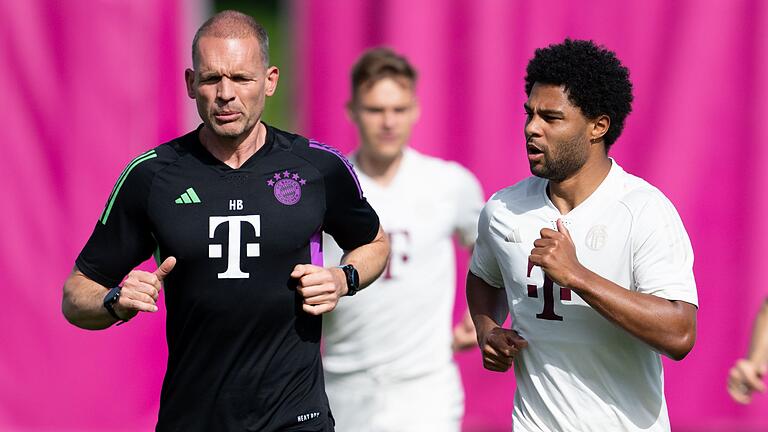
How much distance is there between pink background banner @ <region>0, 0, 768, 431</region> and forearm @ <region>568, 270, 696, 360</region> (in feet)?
14.3

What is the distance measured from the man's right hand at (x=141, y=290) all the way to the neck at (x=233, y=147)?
0.47 meters

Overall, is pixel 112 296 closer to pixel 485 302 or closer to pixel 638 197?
pixel 485 302

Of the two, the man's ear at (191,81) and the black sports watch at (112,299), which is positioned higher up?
the man's ear at (191,81)

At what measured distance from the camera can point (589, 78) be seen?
454 cm

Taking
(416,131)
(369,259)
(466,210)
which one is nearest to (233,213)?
(369,259)

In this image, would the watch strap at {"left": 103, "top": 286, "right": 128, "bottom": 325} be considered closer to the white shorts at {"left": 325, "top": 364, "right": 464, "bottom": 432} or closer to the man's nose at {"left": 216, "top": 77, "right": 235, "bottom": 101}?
the man's nose at {"left": 216, "top": 77, "right": 235, "bottom": 101}

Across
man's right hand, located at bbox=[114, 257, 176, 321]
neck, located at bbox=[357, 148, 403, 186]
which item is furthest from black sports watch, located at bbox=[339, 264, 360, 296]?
neck, located at bbox=[357, 148, 403, 186]

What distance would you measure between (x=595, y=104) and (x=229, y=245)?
140 cm

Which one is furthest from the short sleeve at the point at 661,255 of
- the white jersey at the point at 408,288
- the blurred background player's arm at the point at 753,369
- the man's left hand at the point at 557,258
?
the white jersey at the point at 408,288

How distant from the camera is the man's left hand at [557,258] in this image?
13.7 ft

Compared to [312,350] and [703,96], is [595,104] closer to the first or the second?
[312,350]

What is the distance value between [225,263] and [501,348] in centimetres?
103

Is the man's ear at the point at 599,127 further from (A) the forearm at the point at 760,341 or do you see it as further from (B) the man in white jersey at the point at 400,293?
(B) the man in white jersey at the point at 400,293

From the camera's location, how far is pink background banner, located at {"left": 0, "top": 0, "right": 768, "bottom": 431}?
8469 millimetres
